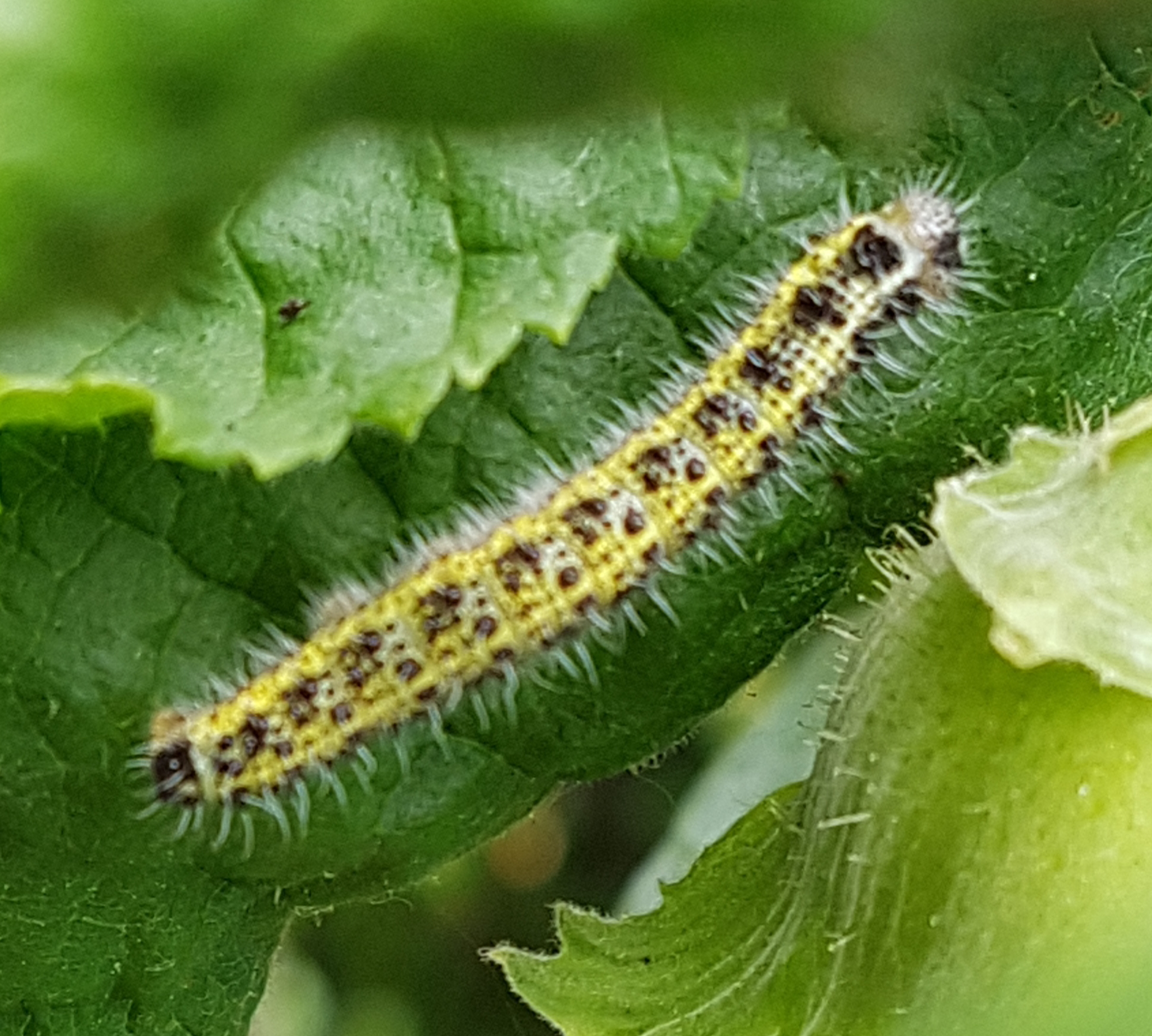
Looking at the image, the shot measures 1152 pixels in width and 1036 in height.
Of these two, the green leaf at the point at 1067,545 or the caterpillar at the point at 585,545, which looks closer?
the green leaf at the point at 1067,545

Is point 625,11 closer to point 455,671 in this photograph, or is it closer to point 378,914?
point 455,671

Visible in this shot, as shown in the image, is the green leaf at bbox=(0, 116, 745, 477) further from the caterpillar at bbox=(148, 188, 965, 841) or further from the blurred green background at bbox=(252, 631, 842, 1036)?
the blurred green background at bbox=(252, 631, 842, 1036)

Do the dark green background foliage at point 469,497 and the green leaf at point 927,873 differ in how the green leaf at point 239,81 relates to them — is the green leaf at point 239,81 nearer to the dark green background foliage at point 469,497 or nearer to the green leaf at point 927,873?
the green leaf at point 927,873

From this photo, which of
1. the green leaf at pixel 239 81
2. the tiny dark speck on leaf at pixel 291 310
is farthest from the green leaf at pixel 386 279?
the green leaf at pixel 239 81

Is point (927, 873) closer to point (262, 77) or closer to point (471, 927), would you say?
point (262, 77)

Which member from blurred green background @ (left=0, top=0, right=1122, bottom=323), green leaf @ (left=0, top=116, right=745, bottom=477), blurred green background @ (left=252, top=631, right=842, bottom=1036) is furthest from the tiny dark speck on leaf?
blurred green background @ (left=252, top=631, right=842, bottom=1036)

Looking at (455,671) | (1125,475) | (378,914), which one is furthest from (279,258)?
(378,914)

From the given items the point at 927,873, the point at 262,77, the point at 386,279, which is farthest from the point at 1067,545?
the point at 262,77

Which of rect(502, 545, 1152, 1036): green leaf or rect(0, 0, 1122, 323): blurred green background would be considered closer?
rect(0, 0, 1122, 323): blurred green background
